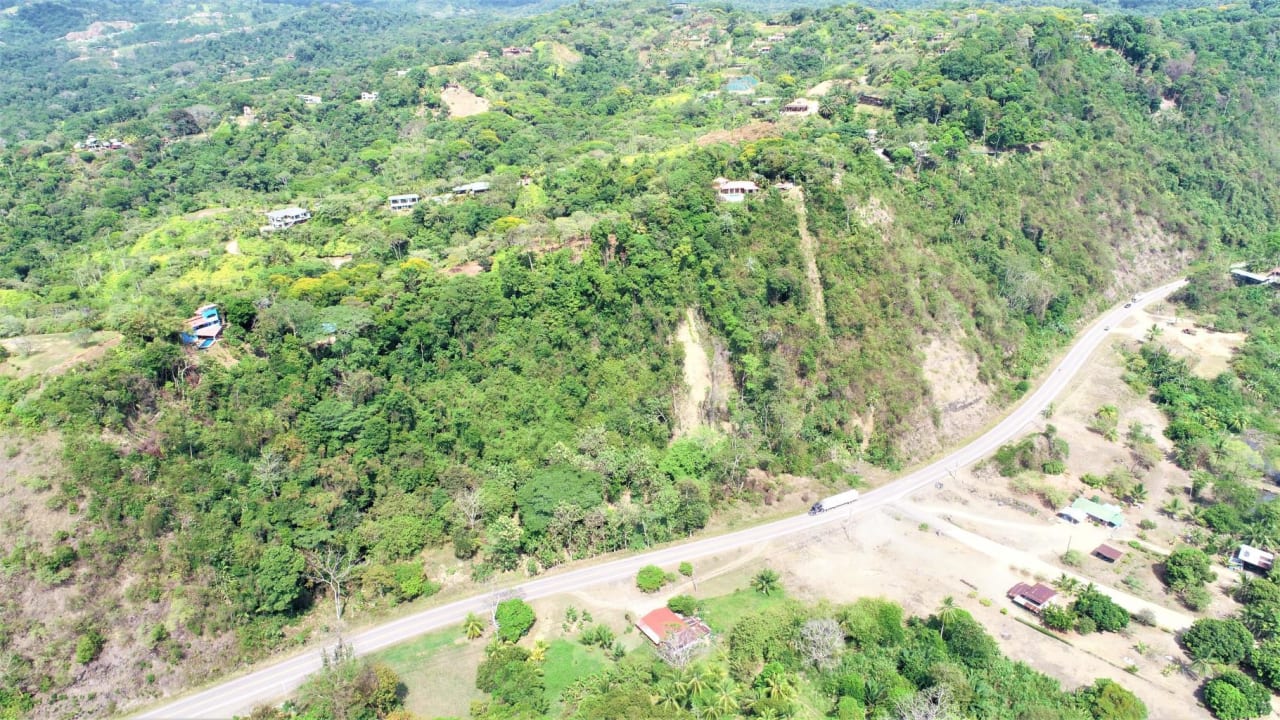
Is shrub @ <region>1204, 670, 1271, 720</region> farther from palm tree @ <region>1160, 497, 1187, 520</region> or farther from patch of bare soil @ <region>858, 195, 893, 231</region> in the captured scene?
patch of bare soil @ <region>858, 195, 893, 231</region>

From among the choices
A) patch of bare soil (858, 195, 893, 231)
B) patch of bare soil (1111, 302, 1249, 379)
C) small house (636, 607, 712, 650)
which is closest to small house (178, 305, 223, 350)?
small house (636, 607, 712, 650)

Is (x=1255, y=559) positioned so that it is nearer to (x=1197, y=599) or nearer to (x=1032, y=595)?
(x=1197, y=599)

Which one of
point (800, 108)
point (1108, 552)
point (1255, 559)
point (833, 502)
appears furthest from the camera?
point (800, 108)

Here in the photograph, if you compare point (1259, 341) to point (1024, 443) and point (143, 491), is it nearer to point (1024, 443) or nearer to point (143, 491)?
point (1024, 443)

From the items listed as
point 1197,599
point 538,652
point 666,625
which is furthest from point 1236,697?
point 538,652

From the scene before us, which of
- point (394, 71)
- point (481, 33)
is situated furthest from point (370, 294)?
point (481, 33)
